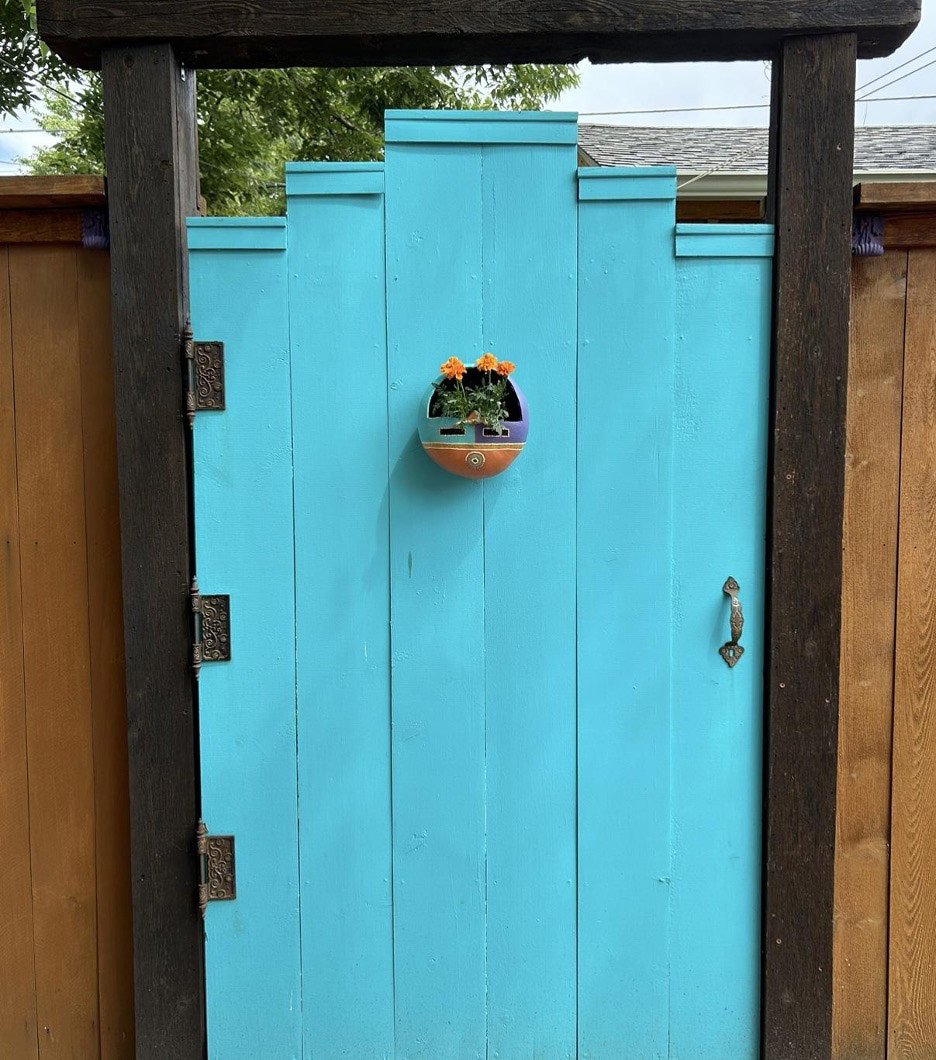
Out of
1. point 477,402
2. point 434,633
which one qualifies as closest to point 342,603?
point 434,633

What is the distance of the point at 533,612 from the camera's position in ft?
6.19

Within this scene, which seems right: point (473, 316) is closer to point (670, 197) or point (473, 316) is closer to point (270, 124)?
point (670, 197)

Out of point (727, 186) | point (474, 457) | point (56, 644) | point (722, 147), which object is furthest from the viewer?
point (722, 147)

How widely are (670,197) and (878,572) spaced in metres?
0.96

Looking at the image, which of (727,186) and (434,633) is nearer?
(434,633)

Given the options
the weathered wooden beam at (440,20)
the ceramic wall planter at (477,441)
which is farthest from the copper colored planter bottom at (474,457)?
the weathered wooden beam at (440,20)

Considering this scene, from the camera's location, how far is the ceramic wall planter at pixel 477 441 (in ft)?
5.73

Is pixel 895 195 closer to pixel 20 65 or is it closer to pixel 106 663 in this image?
pixel 106 663

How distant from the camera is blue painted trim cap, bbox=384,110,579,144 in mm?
1803

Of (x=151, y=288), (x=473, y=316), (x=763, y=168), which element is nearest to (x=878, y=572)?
(x=473, y=316)

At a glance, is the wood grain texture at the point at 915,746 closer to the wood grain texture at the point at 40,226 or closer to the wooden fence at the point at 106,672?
the wooden fence at the point at 106,672

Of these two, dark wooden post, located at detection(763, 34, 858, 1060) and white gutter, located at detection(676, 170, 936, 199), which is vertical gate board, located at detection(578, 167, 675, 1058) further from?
white gutter, located at detection(676, 170, 936, 199)

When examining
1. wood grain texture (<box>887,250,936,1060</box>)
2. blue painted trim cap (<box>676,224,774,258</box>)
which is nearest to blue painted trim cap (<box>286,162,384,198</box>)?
blue painted trim cap (<box>676,224,774,258</box>)

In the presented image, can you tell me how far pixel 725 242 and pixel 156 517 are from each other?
1344 mm
